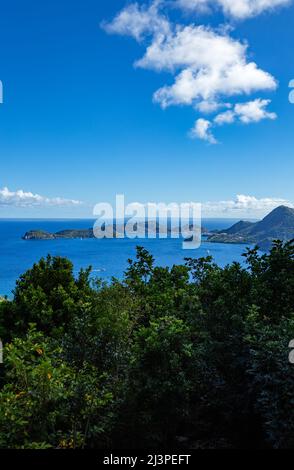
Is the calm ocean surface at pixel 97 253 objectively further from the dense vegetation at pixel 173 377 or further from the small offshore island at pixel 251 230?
the dense vegetation at pixel 173 377

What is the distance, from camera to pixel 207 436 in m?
9.09

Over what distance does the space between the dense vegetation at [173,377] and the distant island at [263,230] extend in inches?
1626

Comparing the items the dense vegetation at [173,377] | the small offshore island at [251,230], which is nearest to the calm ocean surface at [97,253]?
the small offshore island at [251,230]

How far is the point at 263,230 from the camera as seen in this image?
2456 inches

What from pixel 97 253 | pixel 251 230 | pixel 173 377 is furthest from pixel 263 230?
pixel 173 377

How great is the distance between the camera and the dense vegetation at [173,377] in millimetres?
6391

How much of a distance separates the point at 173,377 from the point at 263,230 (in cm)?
5807

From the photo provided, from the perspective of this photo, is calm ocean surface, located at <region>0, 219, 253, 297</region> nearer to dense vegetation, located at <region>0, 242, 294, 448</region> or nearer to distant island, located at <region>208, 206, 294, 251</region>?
Answer: distant island, located at <region>208, 206, 294, 251</region>

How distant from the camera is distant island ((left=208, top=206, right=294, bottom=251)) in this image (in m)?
55.1

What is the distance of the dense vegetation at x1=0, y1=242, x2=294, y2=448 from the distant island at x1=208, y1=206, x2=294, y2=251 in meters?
41.3

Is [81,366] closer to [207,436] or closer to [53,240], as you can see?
[207,436]

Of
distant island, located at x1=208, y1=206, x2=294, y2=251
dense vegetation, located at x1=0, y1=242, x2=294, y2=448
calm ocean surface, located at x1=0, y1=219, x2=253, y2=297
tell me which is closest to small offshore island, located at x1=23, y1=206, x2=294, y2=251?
distant island, located at x1=208, y1=206, x2=294, y2=251

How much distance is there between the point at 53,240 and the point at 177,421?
101143 millimetres
